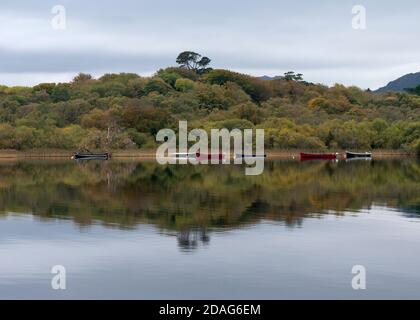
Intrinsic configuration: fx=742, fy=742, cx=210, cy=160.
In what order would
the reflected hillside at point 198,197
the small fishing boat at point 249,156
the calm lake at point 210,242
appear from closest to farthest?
the calm lake at point 210,242 → the reflected hillside at point 198,197 → the small fishing boat at point 249,156

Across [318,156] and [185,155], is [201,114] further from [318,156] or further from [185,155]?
[185,155]

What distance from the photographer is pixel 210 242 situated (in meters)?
17.9

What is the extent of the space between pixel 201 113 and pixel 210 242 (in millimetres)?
82798

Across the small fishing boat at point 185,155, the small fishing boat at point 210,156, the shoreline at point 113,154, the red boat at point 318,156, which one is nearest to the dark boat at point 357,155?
the shoreline at point 113,154

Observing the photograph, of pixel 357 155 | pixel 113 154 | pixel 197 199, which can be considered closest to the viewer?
pixel 197 199

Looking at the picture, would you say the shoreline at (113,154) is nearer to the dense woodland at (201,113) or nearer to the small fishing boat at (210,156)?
the dense woodland at (201,113)

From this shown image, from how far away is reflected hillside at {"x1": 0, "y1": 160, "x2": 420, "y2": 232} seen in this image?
2295cm

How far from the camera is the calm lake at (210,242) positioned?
13.5 m

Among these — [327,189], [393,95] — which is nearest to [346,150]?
[393,95]

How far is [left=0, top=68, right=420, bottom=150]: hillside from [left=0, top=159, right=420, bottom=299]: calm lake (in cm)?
5002

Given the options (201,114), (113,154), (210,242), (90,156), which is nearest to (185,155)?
(113,154)

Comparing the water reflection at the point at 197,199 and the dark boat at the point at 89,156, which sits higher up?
the dark boat at the point at 89,156

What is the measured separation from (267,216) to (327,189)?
1042cm

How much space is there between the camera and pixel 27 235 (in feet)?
63.6
